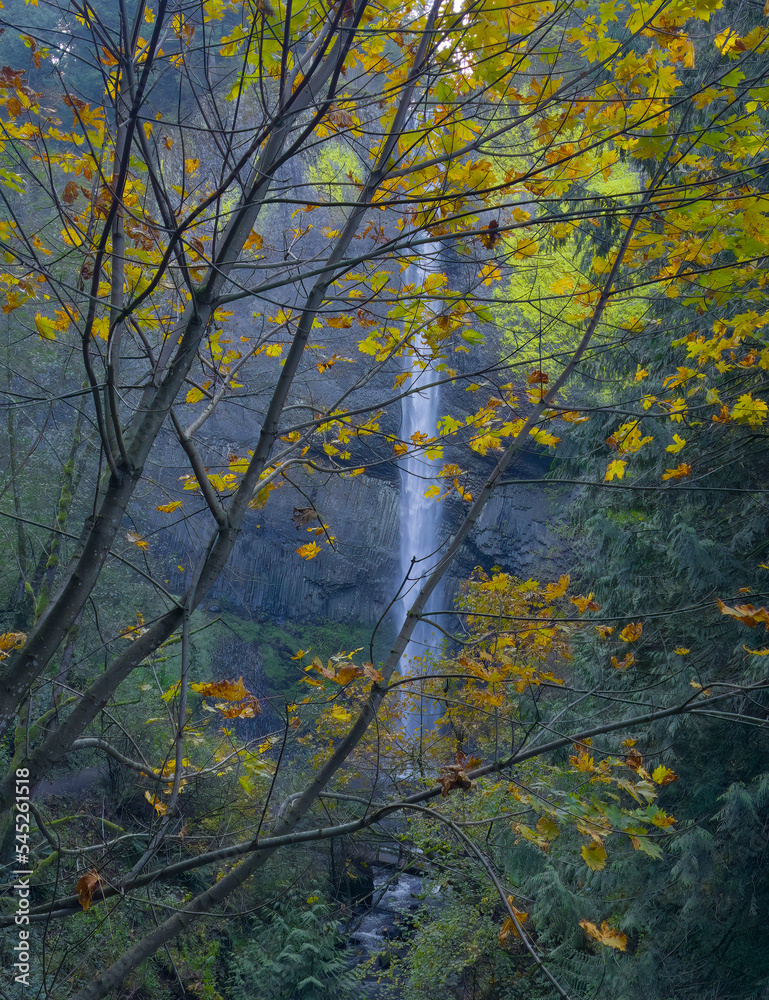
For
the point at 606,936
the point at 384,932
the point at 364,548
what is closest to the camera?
the point at 606,936

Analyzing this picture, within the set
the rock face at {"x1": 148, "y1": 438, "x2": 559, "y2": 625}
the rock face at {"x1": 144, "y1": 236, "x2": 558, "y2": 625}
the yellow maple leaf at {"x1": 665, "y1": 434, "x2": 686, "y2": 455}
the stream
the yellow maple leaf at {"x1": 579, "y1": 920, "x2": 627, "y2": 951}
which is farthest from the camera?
the rock face at {"x1": 148, "y1": 438, "x2": 559, "y2": 625}

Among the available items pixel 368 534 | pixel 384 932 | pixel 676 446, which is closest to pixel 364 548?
pixel 368 534

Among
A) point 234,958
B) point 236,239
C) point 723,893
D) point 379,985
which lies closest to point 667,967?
point 723,893

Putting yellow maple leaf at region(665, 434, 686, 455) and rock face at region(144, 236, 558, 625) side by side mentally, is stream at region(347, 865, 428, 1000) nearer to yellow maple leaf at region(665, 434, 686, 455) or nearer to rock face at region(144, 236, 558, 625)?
yellow maple leaf at region(665, 434, 686, 455)

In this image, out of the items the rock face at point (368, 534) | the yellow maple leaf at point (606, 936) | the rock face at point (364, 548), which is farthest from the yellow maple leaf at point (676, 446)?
the rock face at point (364, 548)

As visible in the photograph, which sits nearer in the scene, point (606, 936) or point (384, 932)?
point (606, 936)

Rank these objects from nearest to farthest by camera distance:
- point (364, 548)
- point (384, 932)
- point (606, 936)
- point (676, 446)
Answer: point (606, 936), point (676, 446), point (384, 932), point (364, 548)

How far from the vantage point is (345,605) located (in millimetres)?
22297

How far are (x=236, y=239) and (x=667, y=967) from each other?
20.3 ft

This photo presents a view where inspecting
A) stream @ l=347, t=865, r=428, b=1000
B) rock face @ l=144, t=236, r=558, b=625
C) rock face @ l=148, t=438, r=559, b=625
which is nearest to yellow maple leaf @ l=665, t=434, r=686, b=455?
stream @ l=347, t=865, r=428, b=1000

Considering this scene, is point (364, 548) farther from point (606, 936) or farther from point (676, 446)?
point (606, 936)

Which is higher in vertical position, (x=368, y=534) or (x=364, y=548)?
(x=368, y=534)

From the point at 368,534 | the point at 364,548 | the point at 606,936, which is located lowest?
the point at 606,936

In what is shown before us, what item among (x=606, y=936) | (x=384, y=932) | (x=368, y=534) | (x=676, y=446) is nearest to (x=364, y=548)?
(x=368, y=534)
